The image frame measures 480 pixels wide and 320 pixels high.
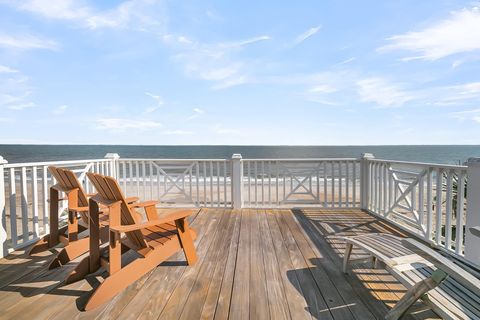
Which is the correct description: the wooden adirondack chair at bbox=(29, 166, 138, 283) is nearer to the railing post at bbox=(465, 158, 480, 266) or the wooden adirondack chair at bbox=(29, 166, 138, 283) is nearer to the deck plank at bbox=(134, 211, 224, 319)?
the deck plank at bbox=(134, 211, 224, 319)

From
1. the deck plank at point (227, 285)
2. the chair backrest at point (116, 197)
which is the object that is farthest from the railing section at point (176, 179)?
the chair backrest at point (116, 197)

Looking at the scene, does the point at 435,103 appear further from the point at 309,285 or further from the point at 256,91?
the point at 309,285

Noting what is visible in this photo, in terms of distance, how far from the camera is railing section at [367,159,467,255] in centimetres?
224

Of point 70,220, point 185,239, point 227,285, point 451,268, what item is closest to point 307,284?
point 227,285

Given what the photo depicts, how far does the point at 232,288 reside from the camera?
5.29ft

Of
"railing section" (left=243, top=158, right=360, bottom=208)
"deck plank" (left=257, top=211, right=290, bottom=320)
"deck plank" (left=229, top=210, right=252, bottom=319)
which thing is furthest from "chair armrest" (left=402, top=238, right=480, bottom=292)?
"railing section" (left=243, top=158, right=360, bottom=208)

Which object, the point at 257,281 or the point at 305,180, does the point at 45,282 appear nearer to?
the point at 257,281

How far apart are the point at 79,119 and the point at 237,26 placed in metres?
18.3

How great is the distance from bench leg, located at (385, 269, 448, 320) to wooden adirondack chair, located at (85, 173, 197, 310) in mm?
1481

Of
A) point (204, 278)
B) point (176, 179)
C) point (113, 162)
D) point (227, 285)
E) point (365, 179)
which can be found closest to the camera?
point (227, 285)

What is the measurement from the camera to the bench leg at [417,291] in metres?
1.06

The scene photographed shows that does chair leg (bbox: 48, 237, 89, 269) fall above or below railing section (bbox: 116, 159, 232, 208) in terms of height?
below

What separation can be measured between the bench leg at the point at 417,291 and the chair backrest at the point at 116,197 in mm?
1667

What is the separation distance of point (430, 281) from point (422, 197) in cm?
205
